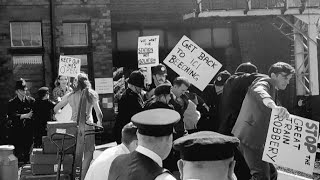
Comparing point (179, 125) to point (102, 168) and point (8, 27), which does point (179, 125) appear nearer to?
point (102, 168)

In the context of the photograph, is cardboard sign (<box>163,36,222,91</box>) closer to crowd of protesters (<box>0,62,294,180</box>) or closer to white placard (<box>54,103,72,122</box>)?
crowd of protesters (<box>0,62,294,180</box>)

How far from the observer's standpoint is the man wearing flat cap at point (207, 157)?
2.67m

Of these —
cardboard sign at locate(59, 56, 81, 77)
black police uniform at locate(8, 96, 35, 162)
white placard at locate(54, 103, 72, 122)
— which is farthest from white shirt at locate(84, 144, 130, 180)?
cardboard sign at locate(59, 56, 81, 77)

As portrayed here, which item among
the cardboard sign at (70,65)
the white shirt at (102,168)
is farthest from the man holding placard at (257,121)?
the cardboard sign at (70,65)

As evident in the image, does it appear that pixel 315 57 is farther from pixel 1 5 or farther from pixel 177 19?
pixel 1 5

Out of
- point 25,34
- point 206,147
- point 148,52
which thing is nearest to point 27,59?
point 25,34

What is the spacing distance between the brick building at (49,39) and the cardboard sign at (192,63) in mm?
4798

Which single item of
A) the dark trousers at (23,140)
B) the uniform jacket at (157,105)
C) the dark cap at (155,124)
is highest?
the dark cap at (155,124)

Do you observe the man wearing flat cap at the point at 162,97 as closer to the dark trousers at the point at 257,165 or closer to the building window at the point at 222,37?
the dark trousers at the point at 257,165

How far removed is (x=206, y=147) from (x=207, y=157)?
95 mm

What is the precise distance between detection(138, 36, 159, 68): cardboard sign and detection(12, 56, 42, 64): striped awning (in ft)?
12.0

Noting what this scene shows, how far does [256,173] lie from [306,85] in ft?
36.7

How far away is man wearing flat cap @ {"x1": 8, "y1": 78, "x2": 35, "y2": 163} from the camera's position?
1192 cm

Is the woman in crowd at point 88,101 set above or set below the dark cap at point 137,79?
below
